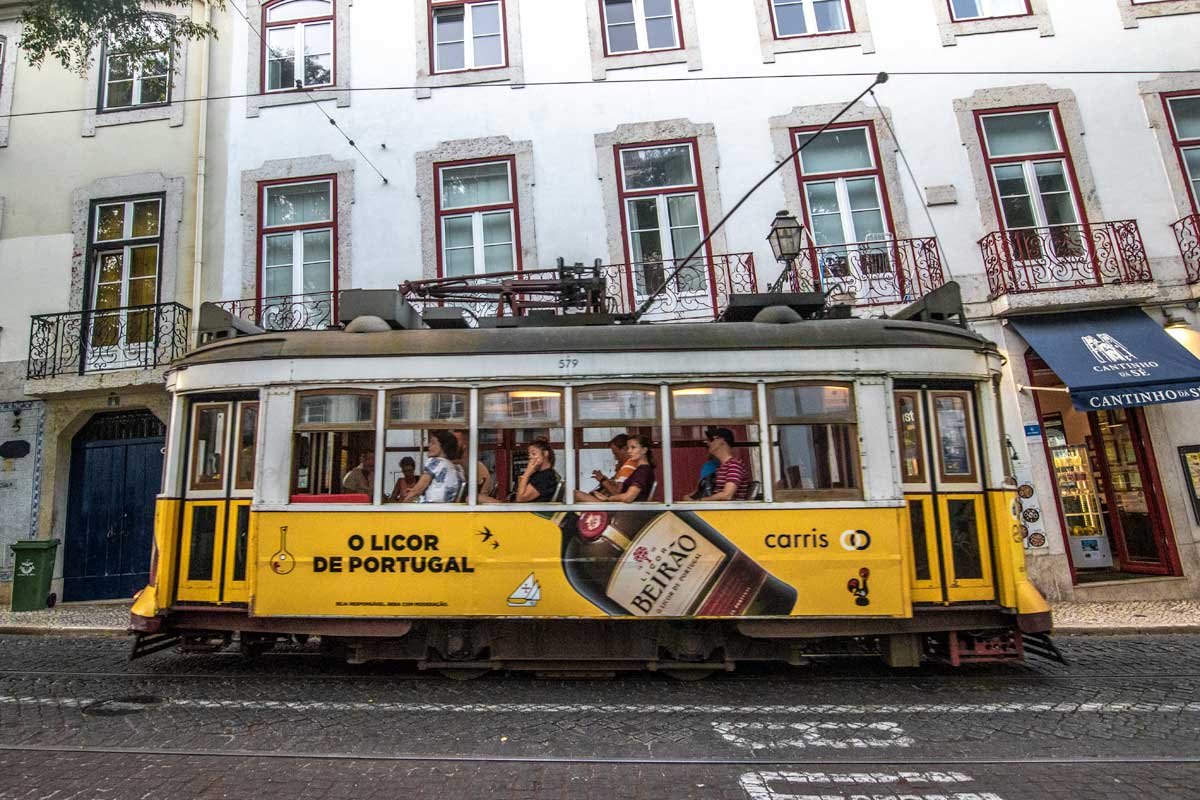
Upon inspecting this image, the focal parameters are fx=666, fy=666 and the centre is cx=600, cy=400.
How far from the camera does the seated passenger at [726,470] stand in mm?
5289

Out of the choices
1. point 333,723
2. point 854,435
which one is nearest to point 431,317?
point 333,723

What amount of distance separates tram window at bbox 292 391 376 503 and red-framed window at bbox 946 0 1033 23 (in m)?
11.1

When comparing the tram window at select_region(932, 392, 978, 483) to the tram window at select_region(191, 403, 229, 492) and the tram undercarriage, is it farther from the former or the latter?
the tram window at select_region(191, 403, 229, 492)

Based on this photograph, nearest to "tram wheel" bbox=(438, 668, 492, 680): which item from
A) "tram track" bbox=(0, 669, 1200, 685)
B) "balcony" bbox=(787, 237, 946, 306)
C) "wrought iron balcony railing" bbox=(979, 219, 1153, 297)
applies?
"tram track" bbox=(0, 669, 1200, 685)

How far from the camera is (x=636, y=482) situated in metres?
5.35

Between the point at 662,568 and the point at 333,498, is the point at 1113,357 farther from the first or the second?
the point at 333,498

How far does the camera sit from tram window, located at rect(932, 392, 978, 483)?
541cm

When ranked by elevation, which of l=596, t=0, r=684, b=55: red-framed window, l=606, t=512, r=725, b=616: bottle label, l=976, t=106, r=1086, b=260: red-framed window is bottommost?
l=606, t=512, r=725, b=616: bottle label

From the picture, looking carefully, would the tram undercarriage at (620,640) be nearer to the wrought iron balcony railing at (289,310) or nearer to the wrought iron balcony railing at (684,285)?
the wrought iron balcony railing at (684,285)

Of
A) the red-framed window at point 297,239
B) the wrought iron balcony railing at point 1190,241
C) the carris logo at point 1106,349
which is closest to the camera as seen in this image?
the carris logo at point 1106,349

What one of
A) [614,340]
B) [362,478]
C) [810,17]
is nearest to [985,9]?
[810,17]

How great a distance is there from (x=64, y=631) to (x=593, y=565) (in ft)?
23.6

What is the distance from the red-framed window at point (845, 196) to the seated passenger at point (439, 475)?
688 cm

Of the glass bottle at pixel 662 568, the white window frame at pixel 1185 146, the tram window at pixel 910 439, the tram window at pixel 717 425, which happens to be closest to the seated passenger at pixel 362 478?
the glass bottle at pixel 662 568
